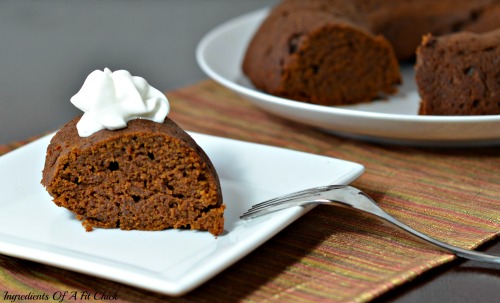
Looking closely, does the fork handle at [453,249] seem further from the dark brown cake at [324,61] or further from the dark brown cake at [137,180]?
the dark brown cake at [324,61]

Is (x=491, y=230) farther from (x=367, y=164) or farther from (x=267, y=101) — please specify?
(x=267, y=101)

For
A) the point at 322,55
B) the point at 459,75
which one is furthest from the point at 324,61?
the point at 459,75

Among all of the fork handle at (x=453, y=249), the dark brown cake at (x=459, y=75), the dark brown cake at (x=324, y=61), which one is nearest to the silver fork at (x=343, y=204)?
the fork handle at (x=453, y=249)

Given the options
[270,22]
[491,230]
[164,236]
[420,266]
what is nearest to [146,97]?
[164,236]

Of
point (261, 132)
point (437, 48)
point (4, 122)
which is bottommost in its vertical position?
point (4, 122)

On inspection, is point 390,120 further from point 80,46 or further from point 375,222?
point 80,46
